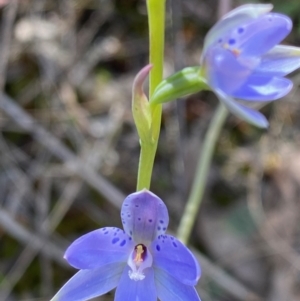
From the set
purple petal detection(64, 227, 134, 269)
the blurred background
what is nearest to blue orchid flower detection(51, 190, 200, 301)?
purple petal detection(64, 227, 134, 269)

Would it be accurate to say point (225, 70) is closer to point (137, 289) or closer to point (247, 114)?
point (247, 114)

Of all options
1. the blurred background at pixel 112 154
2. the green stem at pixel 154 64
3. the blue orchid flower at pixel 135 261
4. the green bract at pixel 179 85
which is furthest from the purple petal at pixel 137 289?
the blurred background at pixel 112 154

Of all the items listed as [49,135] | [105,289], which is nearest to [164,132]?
[49,135]

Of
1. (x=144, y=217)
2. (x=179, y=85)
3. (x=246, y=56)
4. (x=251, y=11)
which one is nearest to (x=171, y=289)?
(x=144, y=217)

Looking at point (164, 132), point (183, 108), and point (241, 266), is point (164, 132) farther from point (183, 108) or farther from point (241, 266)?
point (241, 266)

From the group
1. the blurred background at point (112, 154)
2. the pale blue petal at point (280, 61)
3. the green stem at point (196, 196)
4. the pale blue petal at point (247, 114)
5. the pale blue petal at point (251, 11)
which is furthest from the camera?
the blurred background at point (112, 154)

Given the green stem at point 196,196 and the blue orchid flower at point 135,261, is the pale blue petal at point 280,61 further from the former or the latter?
the green stem at point 196,196
